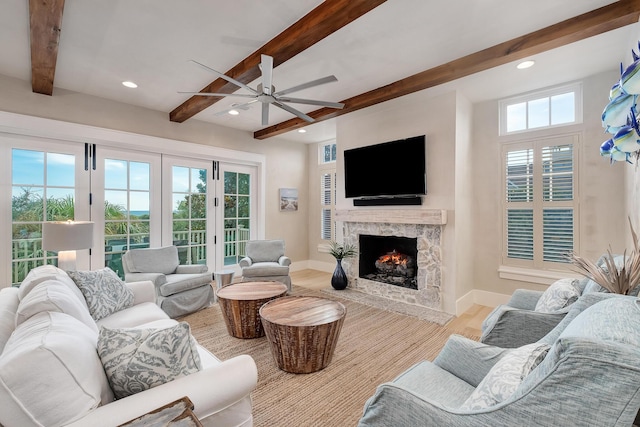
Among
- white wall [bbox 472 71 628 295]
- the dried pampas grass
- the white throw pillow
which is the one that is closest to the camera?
the dried pampas grass

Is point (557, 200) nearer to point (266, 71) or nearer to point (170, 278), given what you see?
point (266, 71)

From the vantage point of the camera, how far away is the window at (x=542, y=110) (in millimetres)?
3322

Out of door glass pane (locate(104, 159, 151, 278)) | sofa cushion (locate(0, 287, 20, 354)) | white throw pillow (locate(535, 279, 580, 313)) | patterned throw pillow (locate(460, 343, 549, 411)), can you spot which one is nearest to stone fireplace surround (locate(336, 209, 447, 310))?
white throw pillow (locate(535, 279, 580, 313))

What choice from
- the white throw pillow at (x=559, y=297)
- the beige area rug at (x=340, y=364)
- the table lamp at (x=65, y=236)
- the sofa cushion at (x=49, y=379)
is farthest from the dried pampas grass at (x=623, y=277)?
the table lamp at (x=65, y=236)

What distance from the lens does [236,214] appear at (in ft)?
18.0

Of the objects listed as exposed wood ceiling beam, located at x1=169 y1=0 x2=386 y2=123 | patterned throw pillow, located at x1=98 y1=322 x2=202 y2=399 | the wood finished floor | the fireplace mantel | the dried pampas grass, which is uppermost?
exposed wood ceiling beam, located at x1=169 y1=0 x2=386 y2=123

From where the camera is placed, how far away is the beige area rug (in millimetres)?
1851

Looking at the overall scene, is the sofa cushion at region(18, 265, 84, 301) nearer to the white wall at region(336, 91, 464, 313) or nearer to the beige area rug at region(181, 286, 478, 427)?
the beige area rug at region(181, 286, 478, 427)

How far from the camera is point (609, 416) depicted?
0.64m

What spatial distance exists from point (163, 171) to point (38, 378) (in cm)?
415

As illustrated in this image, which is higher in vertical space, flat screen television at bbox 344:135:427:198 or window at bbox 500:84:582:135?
window at bbox 500:84:582:135

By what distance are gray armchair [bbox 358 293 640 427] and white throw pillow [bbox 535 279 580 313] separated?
103 centimetres

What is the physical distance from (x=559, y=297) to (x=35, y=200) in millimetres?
5330

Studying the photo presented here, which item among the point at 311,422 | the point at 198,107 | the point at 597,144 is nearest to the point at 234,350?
the point at 311,422
